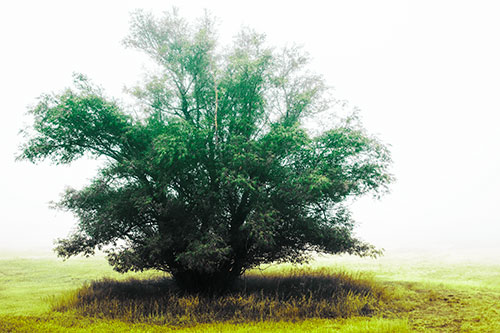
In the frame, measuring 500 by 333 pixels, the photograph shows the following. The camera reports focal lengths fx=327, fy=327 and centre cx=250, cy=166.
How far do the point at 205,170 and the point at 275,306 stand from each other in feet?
23.5

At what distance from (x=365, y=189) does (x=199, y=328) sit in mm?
9733

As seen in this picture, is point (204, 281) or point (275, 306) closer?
point (275, 306)

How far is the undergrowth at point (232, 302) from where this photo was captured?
40.2ft

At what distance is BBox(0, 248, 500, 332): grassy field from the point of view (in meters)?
11.1

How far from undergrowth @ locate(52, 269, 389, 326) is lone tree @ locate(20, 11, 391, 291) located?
1.42 metres

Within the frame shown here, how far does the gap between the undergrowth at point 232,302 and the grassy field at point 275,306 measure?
0.04 m

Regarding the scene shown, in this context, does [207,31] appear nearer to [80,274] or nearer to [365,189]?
[365,189]

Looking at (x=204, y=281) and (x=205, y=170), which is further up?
(x=205, y=170)

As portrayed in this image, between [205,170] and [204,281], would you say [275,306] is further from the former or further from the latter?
[205,170]

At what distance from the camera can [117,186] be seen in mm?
16344

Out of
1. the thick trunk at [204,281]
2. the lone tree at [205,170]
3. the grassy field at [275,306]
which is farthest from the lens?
the thick trunk at [204,281]

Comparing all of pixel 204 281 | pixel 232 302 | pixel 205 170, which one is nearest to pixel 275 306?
pixel 232 302

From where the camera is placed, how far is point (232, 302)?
43.5 feet

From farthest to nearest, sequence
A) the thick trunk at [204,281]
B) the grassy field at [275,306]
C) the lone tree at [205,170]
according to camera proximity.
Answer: the thick trunk at [204,281], the lone tree at [205,170], the grassy field at [275,306]
